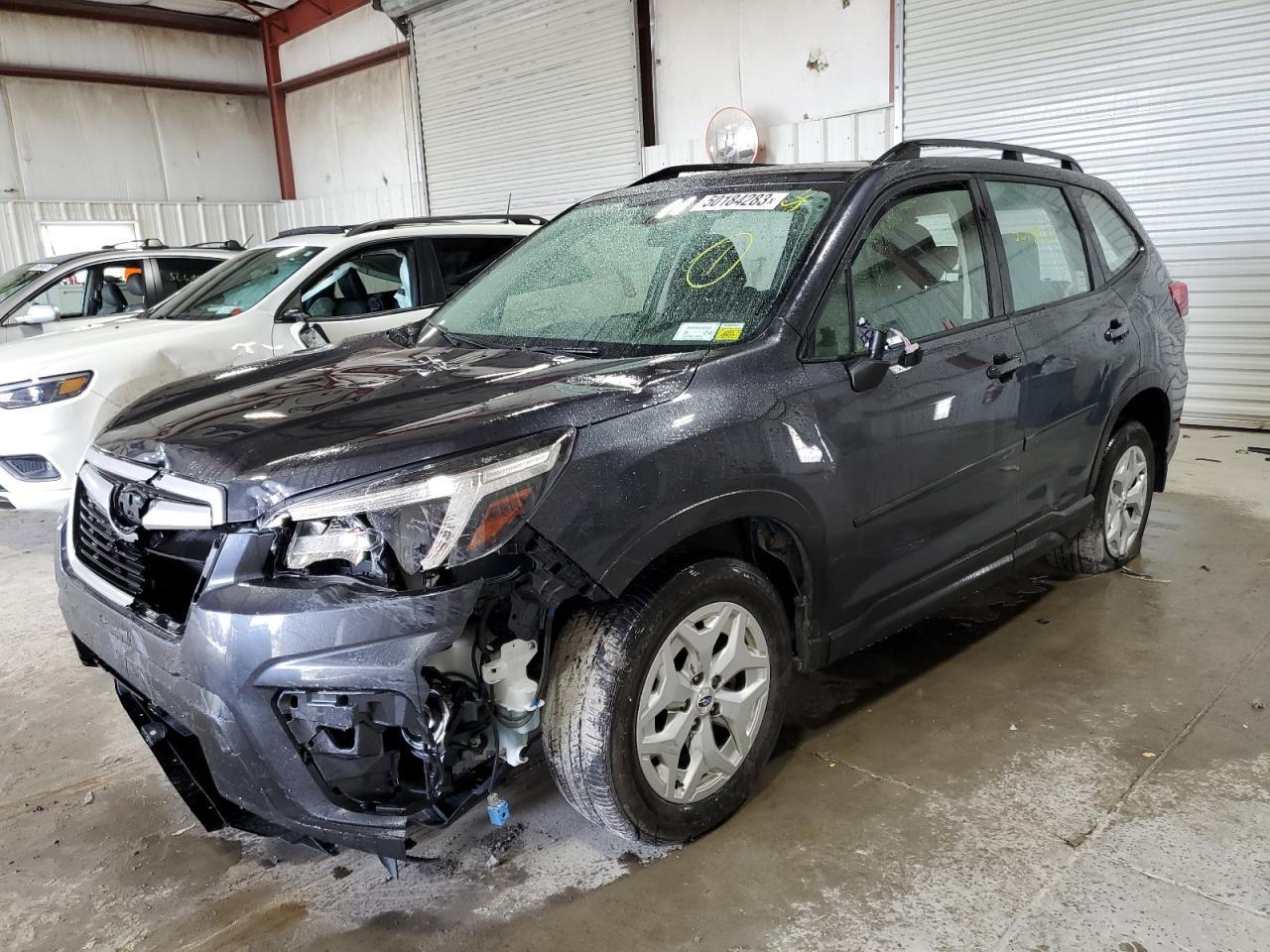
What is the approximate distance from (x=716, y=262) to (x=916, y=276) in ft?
1.89

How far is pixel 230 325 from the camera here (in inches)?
203

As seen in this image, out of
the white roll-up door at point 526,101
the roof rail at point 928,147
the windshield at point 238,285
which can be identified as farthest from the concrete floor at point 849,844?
the white roll-up door at point 526,101

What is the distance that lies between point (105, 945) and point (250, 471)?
113cm

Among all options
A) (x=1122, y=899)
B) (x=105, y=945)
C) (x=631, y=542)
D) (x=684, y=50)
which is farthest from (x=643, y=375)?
(x=684, y=50)

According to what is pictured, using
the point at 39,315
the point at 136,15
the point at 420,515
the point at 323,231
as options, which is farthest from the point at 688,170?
the point at 136,15

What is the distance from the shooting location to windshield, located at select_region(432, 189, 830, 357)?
8.00 ft

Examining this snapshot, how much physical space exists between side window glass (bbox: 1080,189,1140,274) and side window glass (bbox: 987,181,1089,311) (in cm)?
18

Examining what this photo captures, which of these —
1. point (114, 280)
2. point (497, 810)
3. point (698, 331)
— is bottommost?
point (497, 810)

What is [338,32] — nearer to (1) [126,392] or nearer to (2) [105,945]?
(1) [126,392]

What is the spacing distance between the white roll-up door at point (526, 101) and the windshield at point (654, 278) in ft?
25.1

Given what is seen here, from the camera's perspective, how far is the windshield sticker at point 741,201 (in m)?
2.67

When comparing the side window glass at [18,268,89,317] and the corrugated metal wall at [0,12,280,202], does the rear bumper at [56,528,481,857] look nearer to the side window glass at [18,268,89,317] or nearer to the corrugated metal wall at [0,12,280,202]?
the side window glass at [18,268,89,317]

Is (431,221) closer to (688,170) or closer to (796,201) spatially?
(688,170)

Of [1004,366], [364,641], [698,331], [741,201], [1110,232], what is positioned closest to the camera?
[364,641]
